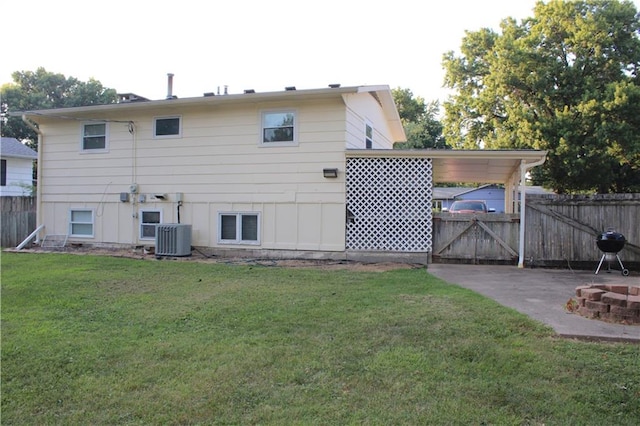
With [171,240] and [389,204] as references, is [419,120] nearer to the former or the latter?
[389,204]

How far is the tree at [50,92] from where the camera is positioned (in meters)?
35.3

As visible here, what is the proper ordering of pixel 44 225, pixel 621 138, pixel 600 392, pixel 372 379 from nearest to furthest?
pixel 600 392 → pixel 372 379 → pixel 44 225 → pixel 621 138

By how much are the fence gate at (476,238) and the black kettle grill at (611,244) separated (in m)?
1.69

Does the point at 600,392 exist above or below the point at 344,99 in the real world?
below

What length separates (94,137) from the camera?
12.9m

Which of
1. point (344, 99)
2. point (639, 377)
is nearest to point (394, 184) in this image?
point (344, 99)

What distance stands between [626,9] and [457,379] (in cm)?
2249

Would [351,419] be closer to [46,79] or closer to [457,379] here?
[457,379]

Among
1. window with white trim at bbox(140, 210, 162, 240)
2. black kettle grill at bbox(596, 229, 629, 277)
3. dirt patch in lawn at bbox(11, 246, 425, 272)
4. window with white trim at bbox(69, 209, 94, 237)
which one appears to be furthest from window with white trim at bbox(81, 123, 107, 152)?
black kettle grill at bbox(596, 229, 629, 277)

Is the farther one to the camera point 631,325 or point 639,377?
point 631,325

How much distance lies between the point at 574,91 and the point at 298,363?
67.6 feet

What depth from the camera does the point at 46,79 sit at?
3834 centimetres

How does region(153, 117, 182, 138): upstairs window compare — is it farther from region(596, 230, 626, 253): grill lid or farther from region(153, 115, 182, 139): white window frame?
region(596, 230, 626, 253): grill lid

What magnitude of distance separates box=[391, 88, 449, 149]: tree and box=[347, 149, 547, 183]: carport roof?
21.3 m
